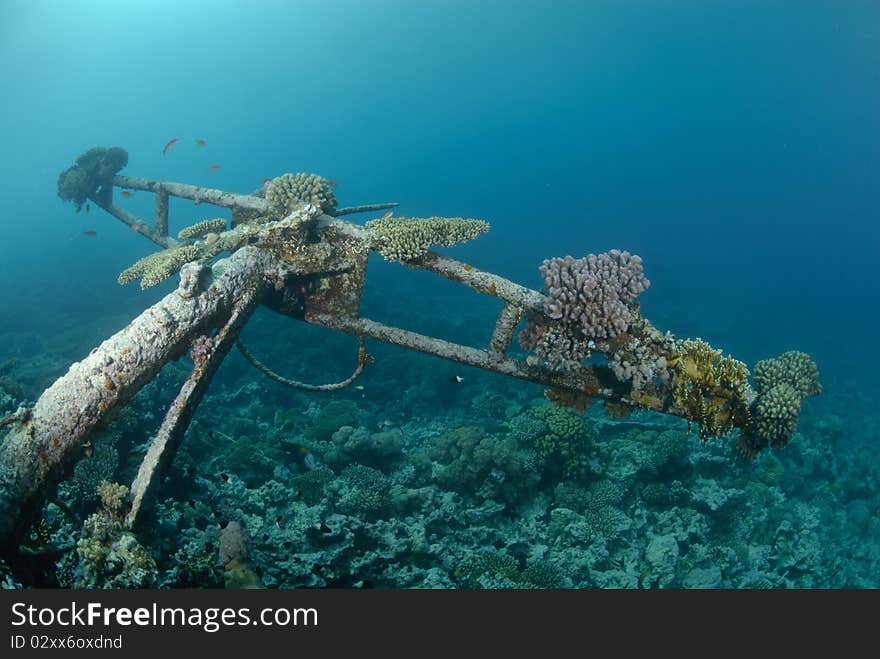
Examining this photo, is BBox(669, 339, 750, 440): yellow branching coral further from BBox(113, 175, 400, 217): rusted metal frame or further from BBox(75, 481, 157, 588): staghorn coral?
BBox(75, 481, 157, 588): staghorn coral

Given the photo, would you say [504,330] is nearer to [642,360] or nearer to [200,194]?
[642,360]

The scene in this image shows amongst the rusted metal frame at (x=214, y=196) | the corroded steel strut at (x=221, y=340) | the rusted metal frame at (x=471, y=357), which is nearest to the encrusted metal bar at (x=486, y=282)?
the corroded steel strut at (x=221, y=340)

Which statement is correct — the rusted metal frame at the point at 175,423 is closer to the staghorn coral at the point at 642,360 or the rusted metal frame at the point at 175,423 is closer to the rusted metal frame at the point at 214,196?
the rusted metal frame at the point at 214,196

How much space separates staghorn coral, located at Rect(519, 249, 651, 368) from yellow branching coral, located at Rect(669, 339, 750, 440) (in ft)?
2.95

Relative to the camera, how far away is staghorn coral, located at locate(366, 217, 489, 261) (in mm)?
6602

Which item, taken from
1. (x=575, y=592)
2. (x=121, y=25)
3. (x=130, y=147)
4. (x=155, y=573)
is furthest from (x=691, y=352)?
(x=121, y=25)

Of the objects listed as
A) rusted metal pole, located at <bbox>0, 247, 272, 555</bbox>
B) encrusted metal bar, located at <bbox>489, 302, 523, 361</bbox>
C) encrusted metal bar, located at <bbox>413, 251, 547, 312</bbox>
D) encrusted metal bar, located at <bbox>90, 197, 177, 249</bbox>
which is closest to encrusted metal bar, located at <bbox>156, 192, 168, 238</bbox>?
encrusted metal bar, located at <bbox>90, 197, 177, 249</bbox>

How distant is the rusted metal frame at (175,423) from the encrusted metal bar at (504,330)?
3.38 meters

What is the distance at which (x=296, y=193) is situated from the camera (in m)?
7.92

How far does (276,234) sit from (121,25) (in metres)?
223

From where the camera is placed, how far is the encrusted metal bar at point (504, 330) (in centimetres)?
656

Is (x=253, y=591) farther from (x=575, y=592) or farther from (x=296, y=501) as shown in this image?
Result: (x=296, y=501)

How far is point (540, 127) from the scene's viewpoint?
570 feet

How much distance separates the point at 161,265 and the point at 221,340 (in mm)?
1701
